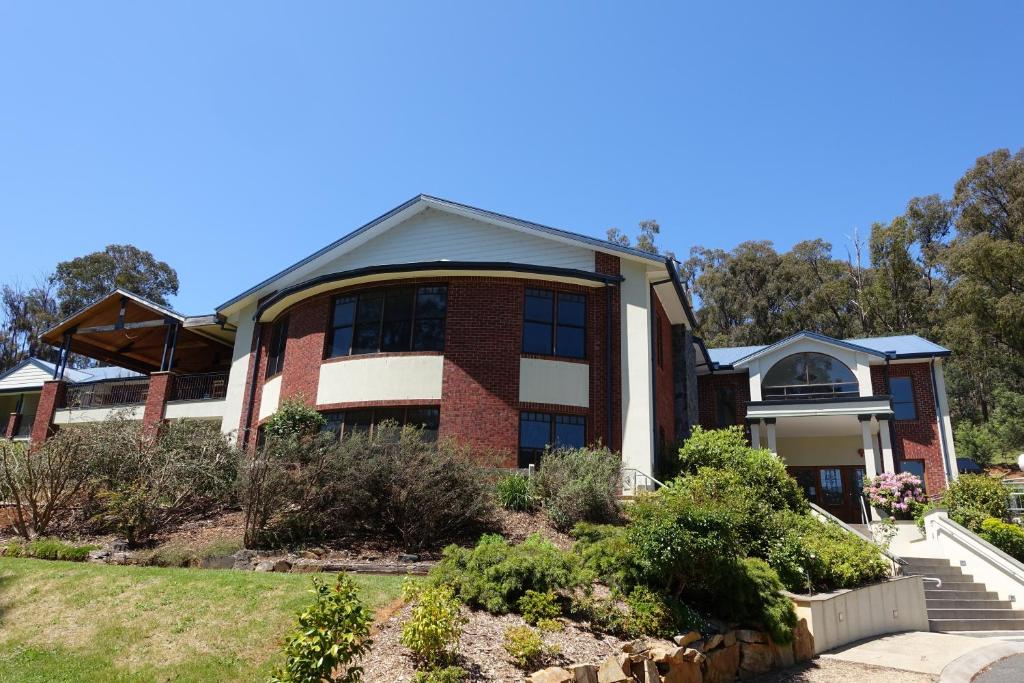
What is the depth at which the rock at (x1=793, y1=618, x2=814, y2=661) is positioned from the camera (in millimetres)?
9945

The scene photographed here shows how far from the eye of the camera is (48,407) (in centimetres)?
2588

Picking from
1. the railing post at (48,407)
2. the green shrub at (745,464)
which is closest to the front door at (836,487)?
the green shrub at (745,464)

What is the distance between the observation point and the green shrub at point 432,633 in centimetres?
619

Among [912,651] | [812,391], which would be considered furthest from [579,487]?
[812,391]

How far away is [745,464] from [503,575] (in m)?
9.73

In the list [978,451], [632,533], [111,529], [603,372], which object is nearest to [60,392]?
[111,529]

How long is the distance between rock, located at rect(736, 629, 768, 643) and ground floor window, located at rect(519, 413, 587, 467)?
730 cm

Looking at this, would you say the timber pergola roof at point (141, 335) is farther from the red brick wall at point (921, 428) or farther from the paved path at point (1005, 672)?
the red brick wall at point (921, 428)

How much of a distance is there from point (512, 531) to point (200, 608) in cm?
591

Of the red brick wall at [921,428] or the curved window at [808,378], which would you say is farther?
the curved window at [808,378]

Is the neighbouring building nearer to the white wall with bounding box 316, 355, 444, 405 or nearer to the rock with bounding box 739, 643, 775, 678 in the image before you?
the white wall with bounding box 316, 355, 444, 405

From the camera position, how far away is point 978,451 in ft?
122

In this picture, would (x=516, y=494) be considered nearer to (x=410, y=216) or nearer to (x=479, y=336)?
(x=479, y=336)

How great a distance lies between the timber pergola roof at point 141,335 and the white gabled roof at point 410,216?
4204mm
